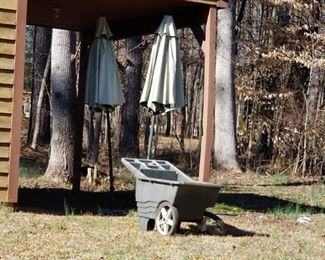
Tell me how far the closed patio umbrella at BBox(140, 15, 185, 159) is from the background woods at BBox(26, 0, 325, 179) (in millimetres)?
3113

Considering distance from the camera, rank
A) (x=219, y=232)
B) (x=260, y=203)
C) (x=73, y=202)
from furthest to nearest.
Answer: (x=260, y=203), (x=73, y=202), (x=219, y=232)

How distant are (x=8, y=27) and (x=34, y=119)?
12.3m

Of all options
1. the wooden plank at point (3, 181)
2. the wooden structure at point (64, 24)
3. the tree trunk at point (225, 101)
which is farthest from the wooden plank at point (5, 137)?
the tree trunk at point (225, 101)

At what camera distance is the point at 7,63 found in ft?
23.6

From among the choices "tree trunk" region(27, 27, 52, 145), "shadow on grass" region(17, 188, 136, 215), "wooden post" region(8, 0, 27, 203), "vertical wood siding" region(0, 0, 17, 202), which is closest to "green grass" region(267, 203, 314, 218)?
"shadow on grass" region(17, 188, 136, 215)

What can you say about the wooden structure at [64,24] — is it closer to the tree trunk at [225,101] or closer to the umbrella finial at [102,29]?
the umbrella finial at [102,29]

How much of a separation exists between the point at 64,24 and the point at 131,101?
17.3 ft

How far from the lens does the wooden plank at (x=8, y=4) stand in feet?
23.5

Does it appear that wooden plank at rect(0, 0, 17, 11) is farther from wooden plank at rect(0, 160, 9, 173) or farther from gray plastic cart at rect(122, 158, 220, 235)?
gray plastic cart at rect(122, 158, 220, 235)

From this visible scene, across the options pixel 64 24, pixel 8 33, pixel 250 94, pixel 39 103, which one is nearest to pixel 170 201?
pixel 8 33

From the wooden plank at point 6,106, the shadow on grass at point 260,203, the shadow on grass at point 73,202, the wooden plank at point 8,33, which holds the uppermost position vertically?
the wooden plank at point 8,33

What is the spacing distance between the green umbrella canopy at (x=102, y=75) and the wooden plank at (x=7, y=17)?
181 centimetres

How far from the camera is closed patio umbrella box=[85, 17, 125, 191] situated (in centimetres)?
873

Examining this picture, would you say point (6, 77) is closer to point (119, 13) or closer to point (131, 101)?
point (119, 13)
